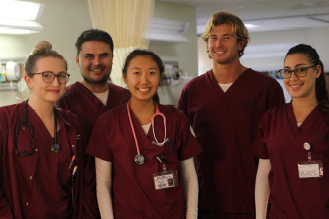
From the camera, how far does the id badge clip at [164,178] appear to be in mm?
1657

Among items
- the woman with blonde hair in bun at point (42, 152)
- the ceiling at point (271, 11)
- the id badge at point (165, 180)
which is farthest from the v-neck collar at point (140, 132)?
the ceiling at point (271, 11)

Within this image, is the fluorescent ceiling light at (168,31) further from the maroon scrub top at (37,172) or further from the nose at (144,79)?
the maroon scrub top at (37,172)

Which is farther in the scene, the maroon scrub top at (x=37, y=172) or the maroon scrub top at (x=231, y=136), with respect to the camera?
the maroon scrub top at (x=231, y=136)

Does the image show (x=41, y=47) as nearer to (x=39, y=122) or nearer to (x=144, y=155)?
(x=39, y=122)

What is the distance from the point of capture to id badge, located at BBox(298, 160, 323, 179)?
64.9 inches

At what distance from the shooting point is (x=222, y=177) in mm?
2125

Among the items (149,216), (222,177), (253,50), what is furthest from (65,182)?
(253,50)

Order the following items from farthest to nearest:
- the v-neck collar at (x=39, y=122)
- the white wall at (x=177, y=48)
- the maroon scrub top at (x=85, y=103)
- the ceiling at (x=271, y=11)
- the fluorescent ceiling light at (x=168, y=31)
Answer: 1. the ceiling at (x=271, y=11)
2. the white wall at (x=177, y=48)
3. the fluorescent ceiling light at (x=168, y=31)
4. the maroon scrub top at (x=85, y=103)
5. the v-neck collar at (x=39, y=122)

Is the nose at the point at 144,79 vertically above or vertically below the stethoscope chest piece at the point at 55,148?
above

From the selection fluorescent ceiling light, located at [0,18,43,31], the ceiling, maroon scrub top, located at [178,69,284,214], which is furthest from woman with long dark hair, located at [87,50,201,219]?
the ceiling

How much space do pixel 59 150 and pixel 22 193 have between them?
0.24 meters

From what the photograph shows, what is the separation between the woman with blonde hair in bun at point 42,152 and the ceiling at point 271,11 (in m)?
2.74

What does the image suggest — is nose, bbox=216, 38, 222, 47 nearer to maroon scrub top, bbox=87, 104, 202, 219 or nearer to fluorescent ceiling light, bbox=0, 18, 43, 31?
maroon scrub top, bbox=87, 104, 202, 219

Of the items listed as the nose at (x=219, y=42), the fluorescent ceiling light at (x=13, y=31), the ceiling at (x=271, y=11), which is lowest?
the nose at (x=219, y=42)
